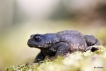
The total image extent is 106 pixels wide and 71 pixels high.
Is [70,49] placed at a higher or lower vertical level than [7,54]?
higher

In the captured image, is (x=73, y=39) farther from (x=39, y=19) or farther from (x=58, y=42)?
(x=39, y=19)

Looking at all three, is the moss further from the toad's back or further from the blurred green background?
the blurred green background

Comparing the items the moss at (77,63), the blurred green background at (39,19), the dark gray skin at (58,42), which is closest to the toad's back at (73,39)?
the dark gray skin at (58,42)

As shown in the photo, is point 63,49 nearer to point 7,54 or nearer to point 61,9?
point 7,54

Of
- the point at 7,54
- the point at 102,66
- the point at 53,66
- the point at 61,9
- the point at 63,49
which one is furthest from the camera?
the point at 61,9

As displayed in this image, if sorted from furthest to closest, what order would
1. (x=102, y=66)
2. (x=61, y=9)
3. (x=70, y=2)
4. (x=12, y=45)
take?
(x=61, y=9) < (x=70, y=2) < (x=12, y=45) < (x=102, y=66)

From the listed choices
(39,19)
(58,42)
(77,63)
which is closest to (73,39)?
(58,42)

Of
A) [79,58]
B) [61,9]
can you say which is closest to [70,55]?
[79,58]
